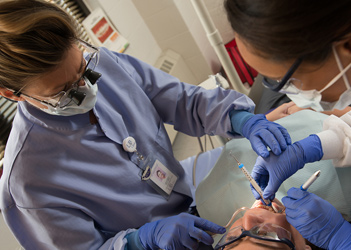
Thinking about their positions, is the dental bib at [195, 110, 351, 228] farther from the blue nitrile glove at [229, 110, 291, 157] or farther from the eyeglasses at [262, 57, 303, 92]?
the eyeglasses at [262, 57, 303, 92]

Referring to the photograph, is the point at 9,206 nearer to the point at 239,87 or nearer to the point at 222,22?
the point at 239,87

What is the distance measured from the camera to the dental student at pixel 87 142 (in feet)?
3.23

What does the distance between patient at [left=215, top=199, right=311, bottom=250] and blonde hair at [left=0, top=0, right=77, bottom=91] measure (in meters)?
0.98

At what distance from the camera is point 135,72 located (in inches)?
59.7

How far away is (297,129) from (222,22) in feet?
7.34

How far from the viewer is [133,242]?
4.05ft

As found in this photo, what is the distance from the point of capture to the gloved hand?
1.19 metres

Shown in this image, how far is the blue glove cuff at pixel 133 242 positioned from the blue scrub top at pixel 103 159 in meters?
0.04

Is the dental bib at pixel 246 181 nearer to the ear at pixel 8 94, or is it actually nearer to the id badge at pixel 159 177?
the id badge at pixel 159 177

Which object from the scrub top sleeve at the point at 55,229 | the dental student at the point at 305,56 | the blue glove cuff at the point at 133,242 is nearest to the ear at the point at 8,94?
the scrub top sleeve at the point at 55,229

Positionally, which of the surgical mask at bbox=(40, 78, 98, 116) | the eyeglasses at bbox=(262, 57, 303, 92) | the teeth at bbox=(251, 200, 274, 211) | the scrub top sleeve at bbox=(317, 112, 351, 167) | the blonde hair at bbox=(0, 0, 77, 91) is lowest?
the teeth at bbox=(251, 200, 274, 211)

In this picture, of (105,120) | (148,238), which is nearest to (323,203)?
(148,238)

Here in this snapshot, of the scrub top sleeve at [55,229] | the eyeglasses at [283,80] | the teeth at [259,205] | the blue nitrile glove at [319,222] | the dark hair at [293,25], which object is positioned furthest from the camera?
the teeth at [259,205]

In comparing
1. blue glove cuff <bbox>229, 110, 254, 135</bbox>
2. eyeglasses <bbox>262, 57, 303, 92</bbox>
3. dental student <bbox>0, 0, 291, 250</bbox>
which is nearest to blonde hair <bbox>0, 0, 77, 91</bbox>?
dental student <bbox>0, 0, 291, 250</bbox>
